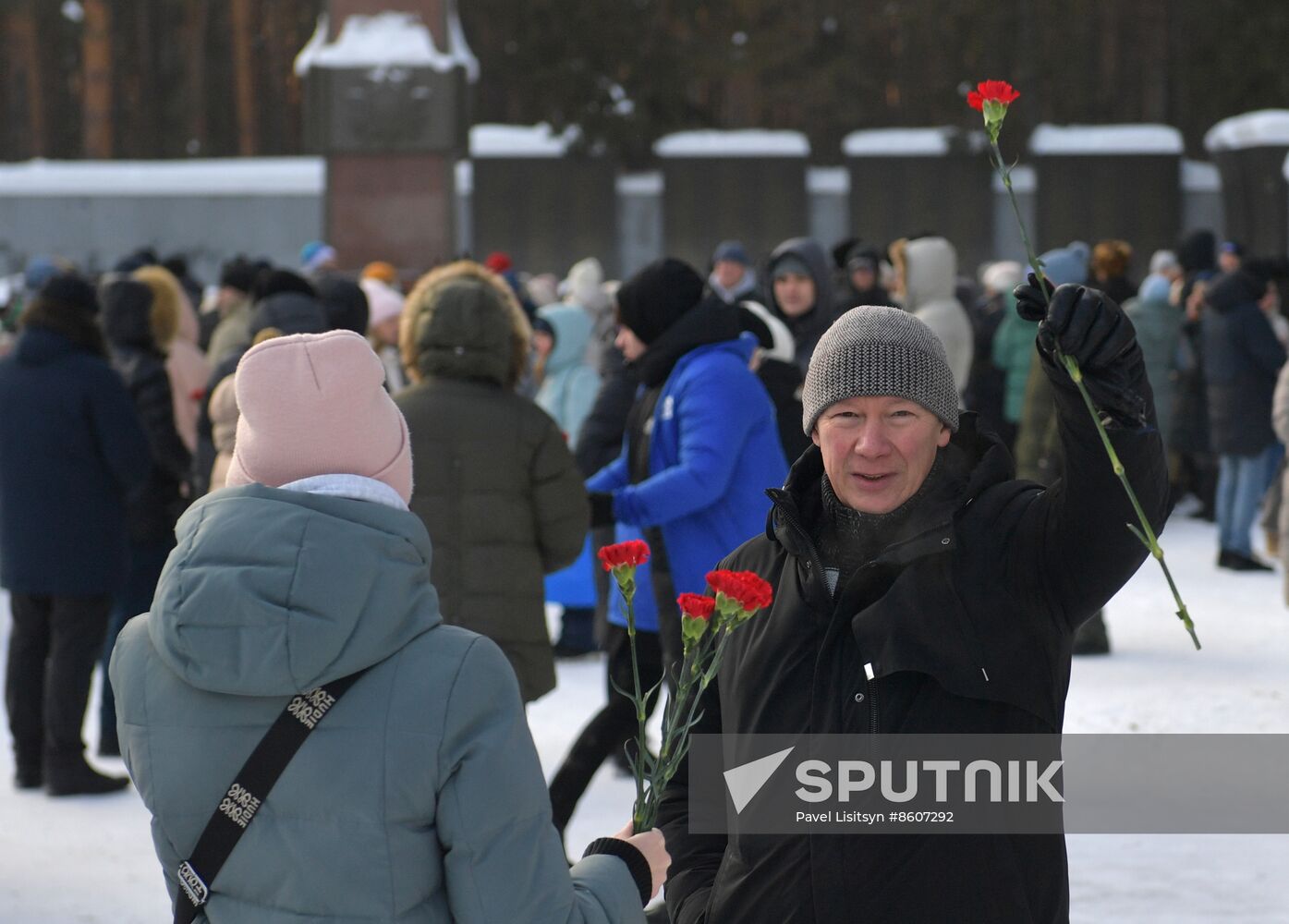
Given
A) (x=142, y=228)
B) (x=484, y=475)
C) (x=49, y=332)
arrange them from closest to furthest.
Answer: (x=484, y=475)
(x=49, y=332)
(x=142, y=228)

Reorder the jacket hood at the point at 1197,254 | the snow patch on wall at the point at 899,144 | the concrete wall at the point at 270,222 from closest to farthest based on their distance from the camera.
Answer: the jacket hood at the point at 1197,254, the concrete wall at the point at 270,222, the snow patch on wall at the point at 899,144

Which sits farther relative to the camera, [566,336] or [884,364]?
[566,336]

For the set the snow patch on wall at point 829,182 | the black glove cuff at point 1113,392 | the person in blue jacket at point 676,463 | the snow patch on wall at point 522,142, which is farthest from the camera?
the snow patch on wall at point 829,182

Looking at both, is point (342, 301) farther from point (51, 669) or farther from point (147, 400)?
point (51, 669)

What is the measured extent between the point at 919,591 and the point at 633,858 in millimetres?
489

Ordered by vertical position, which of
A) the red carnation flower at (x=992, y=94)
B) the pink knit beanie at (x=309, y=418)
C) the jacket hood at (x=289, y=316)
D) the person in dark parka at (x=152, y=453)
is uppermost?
the red carnation flower at (x=992, y=94)

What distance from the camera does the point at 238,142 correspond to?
3059 cm

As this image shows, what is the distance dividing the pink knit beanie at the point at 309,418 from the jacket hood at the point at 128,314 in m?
4.24

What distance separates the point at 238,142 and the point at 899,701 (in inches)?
1180

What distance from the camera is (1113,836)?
5.05 meters

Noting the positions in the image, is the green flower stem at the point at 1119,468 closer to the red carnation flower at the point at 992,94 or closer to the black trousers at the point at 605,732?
the red carnation flower at the point at 992,94

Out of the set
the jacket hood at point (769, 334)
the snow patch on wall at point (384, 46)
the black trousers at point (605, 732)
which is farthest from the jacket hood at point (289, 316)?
the snow patch on wall at point (384, 46)

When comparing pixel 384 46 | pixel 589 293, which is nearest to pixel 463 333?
pixel 589 293

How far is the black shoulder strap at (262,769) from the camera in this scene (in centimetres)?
187
